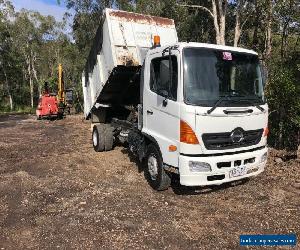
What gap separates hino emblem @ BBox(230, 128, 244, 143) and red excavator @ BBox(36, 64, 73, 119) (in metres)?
15.8

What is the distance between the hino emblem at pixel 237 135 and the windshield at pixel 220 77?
0.45 metres

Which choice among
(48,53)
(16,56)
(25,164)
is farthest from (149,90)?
(48,53)

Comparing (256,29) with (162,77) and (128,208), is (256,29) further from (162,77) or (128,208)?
(128,208)

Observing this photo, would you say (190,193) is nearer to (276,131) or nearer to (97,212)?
(97,212)

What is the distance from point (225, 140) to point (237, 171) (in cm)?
60

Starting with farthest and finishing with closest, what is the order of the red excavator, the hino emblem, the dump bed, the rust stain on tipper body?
the red excavator → the rust stain on tipper body → the dump bed → the hino emblem

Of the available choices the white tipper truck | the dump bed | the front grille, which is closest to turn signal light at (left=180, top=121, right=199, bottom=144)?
the white tipper truck

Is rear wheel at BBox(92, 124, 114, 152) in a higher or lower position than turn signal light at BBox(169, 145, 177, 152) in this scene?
lower

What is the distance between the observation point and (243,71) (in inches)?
246

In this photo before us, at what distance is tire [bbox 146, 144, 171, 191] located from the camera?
6340mm

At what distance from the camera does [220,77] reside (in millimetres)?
5828

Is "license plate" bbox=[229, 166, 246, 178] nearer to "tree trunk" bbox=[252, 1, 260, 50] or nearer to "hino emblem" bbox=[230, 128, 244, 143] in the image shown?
"hino emblem" bbox=[230, 128, 244, 143]

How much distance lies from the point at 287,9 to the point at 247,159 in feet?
42.1

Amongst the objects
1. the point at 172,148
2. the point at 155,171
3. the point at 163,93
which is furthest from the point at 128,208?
the point at 163,93
